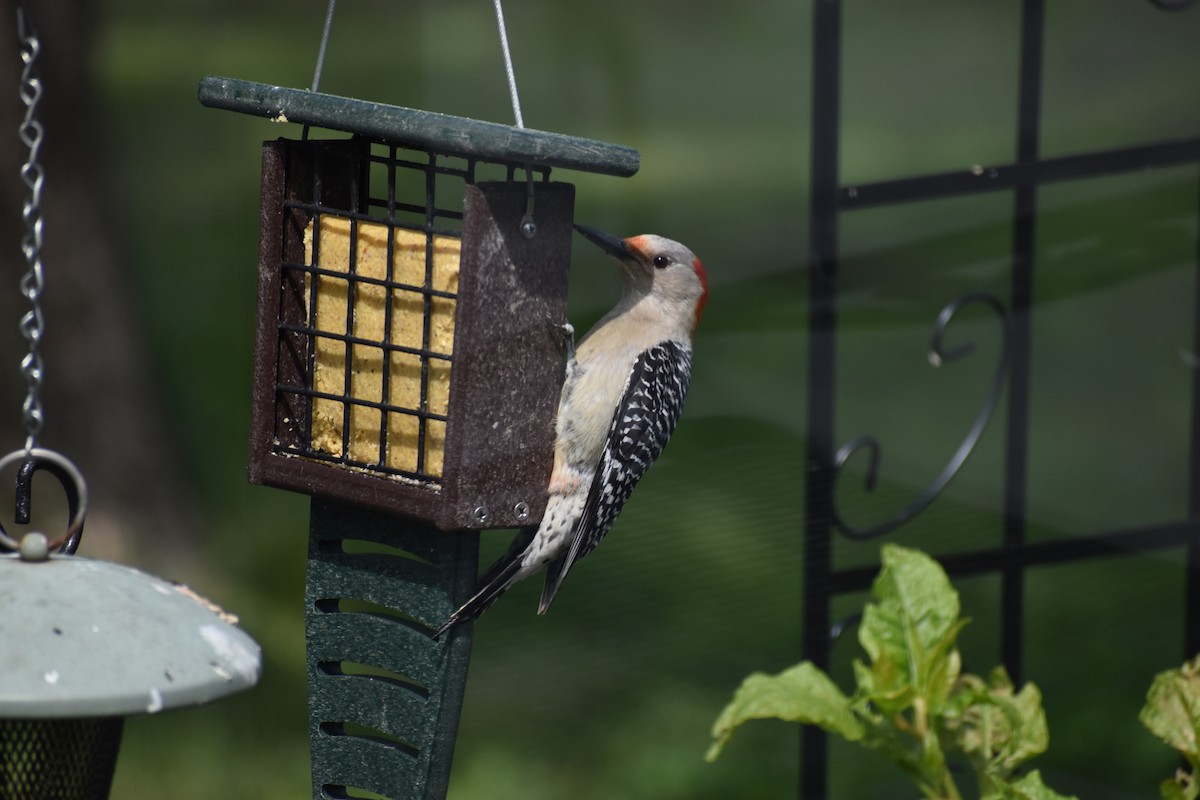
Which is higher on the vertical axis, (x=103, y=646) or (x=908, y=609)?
(x=103, y=646)

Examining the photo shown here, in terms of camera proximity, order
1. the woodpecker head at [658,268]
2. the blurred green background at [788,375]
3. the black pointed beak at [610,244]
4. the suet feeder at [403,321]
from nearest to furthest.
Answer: the suet feeder at [403,321], the black pointed beak at [610,244], the woodpecker head at [658,268], the blurred green background at [788,375]

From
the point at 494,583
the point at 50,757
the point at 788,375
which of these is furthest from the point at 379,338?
the point at 788,375

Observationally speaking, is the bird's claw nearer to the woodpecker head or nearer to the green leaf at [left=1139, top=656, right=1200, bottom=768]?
the woodpecker head

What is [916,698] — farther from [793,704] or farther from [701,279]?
[701,279]

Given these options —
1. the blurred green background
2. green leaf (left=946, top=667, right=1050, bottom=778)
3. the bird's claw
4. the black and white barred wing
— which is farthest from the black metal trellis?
the bird's claw

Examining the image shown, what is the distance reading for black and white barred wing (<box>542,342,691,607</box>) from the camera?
2.70 m

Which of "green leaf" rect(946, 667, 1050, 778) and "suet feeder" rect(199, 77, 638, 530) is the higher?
"suet feeder" rect(199, 77, 638, 530)

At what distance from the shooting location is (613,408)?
9.12 ft

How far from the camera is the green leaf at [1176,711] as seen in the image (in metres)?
2.75

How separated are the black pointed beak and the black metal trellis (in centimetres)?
90

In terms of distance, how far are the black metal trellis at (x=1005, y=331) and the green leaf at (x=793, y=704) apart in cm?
116

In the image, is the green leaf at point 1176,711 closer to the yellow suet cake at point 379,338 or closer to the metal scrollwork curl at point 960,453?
the metal scrollwork curl at point 960,453

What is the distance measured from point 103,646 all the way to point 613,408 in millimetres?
1274

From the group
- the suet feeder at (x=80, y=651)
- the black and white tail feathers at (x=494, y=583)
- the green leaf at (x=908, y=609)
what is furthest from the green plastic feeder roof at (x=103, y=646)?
the green leaf at (x=908, y=609)
